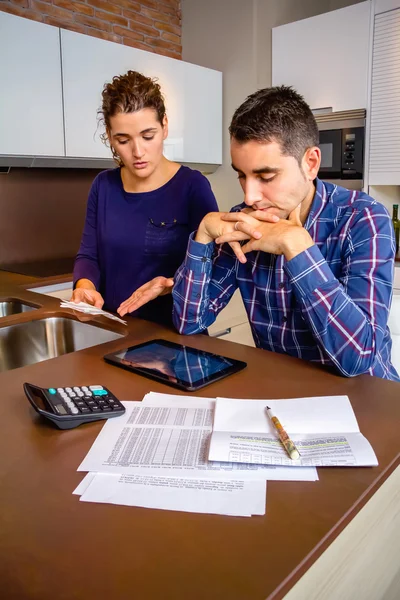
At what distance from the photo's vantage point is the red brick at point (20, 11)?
103 inches

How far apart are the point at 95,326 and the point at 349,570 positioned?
937 millimetres

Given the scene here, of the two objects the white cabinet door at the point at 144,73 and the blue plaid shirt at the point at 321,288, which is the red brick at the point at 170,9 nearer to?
the white cabinet door at the point at 144,73

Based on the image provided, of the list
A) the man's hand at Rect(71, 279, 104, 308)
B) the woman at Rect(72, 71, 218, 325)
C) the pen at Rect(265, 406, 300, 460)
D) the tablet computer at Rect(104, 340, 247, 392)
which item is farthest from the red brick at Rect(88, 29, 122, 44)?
the pen at Rect(265, 406, 300, 460)

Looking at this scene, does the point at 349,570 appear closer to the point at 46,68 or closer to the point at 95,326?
the point at 95,326

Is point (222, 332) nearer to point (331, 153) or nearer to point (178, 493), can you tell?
point (331, 153)

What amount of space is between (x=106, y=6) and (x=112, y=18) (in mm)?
71

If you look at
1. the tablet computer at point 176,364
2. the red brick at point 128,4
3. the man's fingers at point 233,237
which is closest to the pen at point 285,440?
the tablet computer at point 176,364

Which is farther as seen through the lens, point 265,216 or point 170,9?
point 170,9

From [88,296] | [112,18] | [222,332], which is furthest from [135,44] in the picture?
[88,296]

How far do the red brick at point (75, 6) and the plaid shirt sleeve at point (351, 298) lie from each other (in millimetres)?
2508

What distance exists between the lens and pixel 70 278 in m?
2.50

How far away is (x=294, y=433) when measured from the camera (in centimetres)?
80

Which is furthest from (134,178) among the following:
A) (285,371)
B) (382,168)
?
(382,168)

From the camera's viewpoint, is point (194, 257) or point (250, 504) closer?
point (250, 504)
